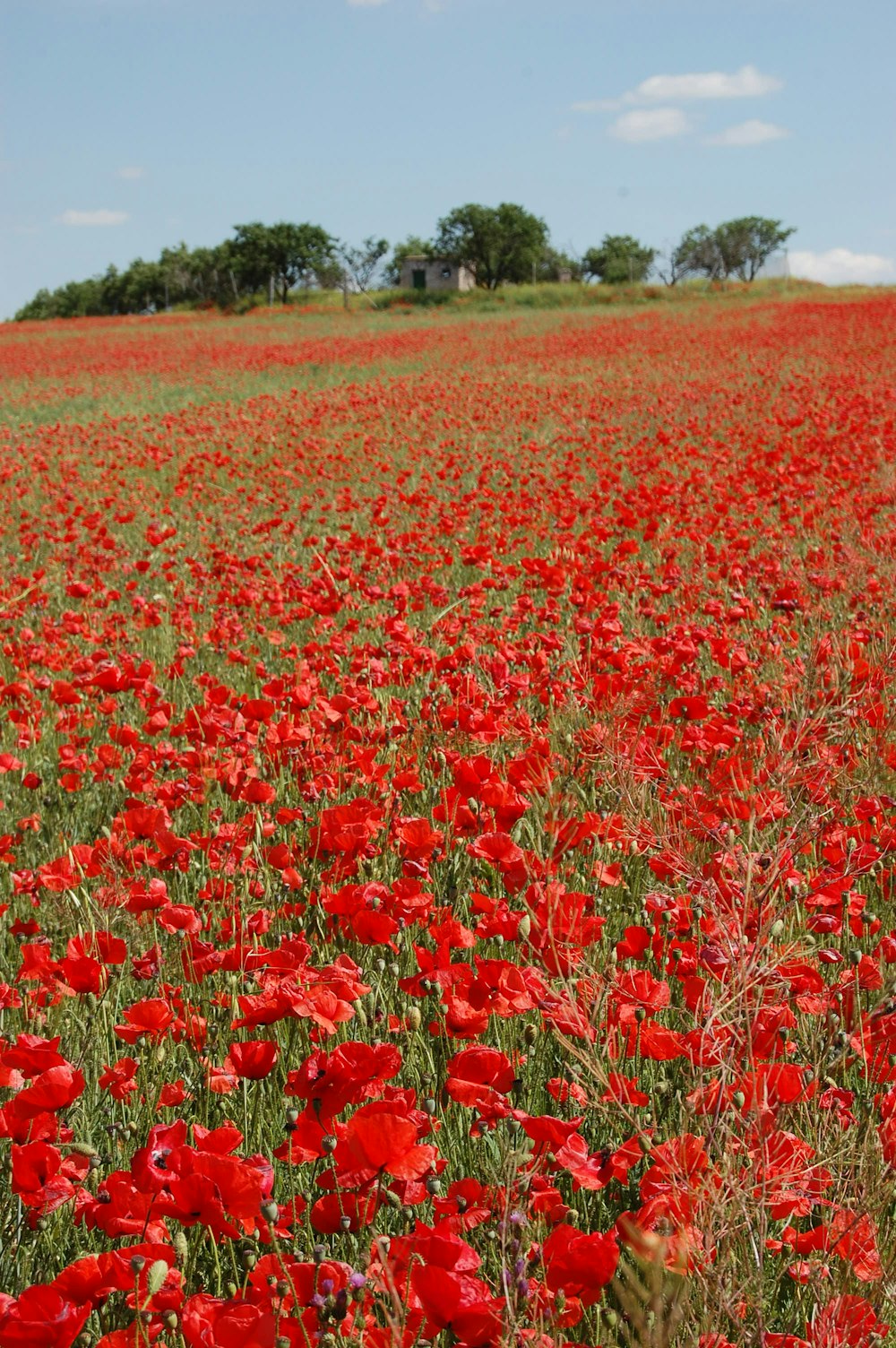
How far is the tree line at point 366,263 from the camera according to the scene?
65.6 m

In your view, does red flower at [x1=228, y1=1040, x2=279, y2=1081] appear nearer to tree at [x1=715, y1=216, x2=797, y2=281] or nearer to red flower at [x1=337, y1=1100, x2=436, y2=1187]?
red flower at [x1=337, y1=1100, x2=436, y2=1187]

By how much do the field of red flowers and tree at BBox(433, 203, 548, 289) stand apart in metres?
65.1

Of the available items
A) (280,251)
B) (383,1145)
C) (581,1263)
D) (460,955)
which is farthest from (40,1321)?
(280,251)

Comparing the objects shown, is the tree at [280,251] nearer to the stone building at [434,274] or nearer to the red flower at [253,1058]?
the stone building at [434,274]

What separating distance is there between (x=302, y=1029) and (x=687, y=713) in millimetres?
1411

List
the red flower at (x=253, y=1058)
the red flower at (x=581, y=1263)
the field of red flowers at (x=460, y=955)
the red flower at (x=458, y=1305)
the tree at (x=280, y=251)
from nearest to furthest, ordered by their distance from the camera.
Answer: the red flower at (x=458, y=1305), the red flower at (x=581, y=1263), the field of red flowers at (x=460, y=955), the red flower at (x=253, y=1058), the tree at (x=280, y=251)

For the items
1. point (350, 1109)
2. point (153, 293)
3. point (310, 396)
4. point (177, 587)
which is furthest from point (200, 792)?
point (153, 293)

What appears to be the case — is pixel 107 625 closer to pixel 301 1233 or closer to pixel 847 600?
pixel 847 600

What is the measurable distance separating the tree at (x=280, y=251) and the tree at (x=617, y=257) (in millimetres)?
24594

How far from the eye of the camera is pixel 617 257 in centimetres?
8262

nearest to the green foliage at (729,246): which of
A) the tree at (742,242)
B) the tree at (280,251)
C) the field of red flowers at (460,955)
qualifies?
the tree at (742,242)

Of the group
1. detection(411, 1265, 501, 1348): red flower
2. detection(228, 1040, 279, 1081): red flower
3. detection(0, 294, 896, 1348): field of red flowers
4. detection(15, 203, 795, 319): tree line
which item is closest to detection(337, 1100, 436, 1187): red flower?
detection(0, 294, 896, 1348): field of red flowers

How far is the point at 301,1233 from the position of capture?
1.72m

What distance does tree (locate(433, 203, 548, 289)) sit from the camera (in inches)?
2616
